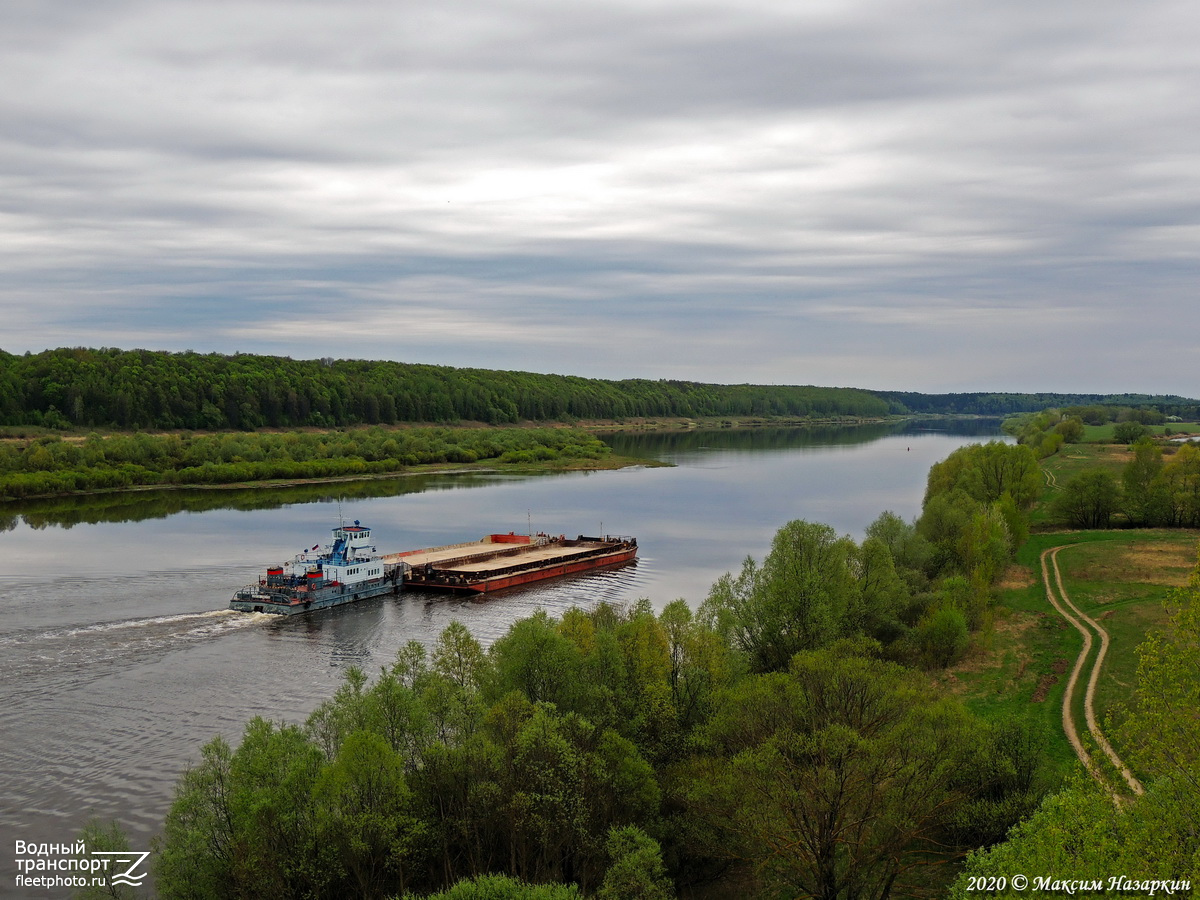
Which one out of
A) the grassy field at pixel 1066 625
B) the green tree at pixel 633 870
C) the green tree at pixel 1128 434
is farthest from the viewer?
the green tree at pixel 1128 434

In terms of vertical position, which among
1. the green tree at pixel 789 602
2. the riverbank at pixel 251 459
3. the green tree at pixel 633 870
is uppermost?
the riverbank at pixel 251 459

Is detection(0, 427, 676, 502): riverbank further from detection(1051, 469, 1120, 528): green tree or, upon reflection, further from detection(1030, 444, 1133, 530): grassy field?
detection(1051, 469, 1120, 528): green tree

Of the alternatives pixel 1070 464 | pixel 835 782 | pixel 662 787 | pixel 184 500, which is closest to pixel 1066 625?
pixel 835 782

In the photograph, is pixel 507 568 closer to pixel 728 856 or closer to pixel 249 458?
pixel 728 856

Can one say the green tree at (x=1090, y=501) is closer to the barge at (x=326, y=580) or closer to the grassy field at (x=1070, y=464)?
the grassy field at (x=1070, y=464)

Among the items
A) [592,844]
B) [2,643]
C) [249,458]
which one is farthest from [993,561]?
[249,458]

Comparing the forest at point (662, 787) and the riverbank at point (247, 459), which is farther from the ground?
the riverbank at point (247, 459)

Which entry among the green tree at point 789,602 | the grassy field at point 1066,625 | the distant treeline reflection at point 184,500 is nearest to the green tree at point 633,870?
the grassy field at point 1066,625

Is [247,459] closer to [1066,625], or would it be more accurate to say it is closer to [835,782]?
[1066,625]

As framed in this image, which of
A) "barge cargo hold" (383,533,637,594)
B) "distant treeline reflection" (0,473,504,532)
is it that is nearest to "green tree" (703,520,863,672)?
"barge cargo hold" (383,533,637,594)
